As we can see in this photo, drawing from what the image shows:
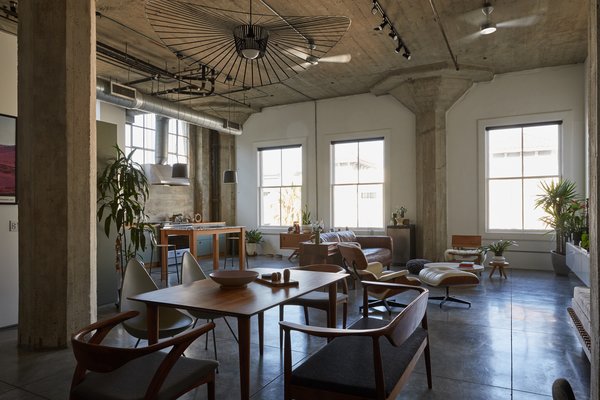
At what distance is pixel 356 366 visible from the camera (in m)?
2.10

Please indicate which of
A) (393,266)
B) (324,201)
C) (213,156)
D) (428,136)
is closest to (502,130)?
(428,136)

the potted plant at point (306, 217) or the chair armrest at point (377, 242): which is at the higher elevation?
the potted plant at point (306, 217)

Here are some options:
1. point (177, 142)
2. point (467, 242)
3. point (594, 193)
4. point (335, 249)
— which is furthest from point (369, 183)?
point (594, 193)

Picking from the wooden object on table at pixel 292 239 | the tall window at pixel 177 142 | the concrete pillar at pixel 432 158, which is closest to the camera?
the concrete pillar at pixel 432 158

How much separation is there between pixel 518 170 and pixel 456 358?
6.27m

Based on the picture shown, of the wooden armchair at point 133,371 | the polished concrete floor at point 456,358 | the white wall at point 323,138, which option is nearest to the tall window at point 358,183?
the white wall at point 323,138

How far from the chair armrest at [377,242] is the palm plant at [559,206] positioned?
2836 mm

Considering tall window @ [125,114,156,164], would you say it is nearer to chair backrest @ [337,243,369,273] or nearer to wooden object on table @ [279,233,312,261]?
wooden object on table @ [279,233,312,261]

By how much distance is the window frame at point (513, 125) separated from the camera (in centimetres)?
792

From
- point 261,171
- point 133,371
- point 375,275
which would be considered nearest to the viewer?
point 133,371

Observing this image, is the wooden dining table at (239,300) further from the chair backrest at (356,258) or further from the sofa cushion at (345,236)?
the sofa cushion at (345,236)

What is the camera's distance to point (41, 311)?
3711 millimetres

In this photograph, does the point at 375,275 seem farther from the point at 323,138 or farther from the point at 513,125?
the point at 323,138

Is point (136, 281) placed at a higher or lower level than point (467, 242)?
higher
